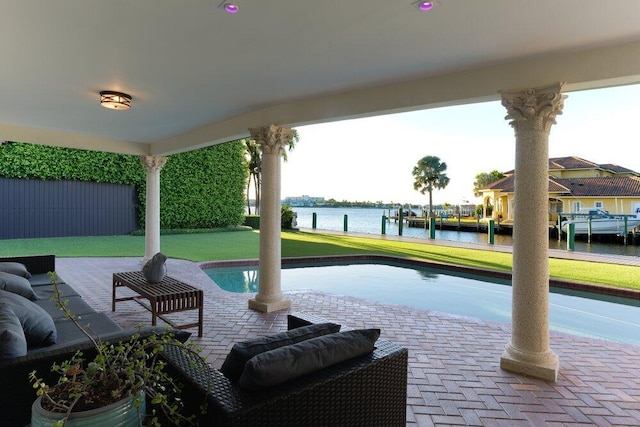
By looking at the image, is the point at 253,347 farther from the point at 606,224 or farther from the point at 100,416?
the point at 606,224

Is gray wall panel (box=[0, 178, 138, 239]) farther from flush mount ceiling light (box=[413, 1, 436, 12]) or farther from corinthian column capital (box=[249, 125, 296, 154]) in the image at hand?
flush mount ceiling light (box=[413, 1, 436, 12])

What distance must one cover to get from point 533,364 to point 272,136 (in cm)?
408

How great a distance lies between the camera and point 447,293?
23.5 ft

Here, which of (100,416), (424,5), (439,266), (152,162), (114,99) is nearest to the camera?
(100,416)

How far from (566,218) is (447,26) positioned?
96.0 feet

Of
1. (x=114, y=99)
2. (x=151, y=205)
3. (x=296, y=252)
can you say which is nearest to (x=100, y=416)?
(x=114, y=99)

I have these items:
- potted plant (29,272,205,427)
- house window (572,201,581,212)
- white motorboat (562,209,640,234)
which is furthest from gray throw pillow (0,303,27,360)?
house window (572,201,581,212)

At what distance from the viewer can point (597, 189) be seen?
27328 millimetres

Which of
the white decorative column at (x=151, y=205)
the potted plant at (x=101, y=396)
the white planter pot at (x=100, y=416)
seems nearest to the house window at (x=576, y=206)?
the white decorative column at (x=151, y=205)

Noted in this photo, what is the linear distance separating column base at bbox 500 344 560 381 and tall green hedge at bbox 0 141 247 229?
51.5 feet

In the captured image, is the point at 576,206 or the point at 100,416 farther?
the point at 576,206

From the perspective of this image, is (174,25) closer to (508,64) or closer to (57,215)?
(508,64)

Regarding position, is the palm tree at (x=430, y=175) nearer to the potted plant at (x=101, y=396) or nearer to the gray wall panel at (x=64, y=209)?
the gray wall panel at (x=64, y=209)

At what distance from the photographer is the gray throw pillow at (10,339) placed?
186 cm
